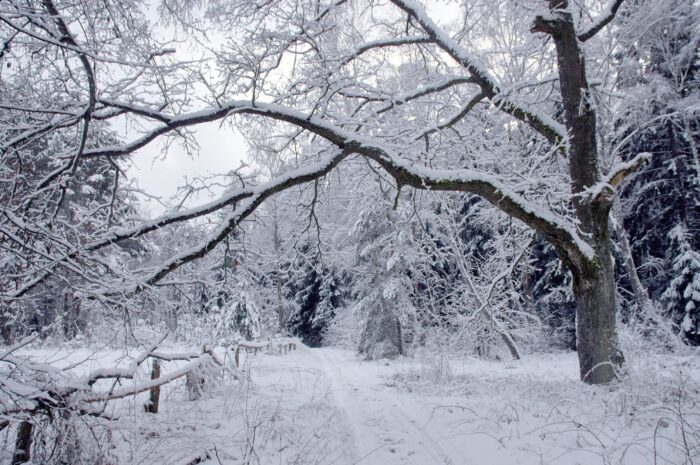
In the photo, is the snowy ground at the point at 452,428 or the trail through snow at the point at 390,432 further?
the trail through snow at the point at 390,432

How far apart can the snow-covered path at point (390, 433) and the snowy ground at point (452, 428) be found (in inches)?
0.5

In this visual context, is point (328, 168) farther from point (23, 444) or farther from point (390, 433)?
point (23, 444)

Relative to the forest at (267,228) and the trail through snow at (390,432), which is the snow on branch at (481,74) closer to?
the forest at (267,228)

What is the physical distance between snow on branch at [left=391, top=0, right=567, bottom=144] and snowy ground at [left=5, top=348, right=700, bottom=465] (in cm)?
361

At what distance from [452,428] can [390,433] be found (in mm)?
748

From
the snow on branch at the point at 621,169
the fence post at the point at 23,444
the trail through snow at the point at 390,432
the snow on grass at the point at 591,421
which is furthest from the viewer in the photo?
the snow on branch at the point at 621,169

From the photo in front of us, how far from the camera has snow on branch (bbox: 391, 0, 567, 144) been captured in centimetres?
637

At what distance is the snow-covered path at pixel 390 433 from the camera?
4.04m

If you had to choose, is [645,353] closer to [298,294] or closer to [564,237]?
[564,237]

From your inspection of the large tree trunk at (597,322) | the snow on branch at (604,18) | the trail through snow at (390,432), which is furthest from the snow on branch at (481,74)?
the trail through snow at (390,432)

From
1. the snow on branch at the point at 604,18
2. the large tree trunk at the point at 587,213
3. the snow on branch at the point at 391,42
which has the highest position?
the snow on branch at the point at 391,42

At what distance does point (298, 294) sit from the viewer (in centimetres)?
2977

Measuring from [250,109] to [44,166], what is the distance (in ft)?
19.0

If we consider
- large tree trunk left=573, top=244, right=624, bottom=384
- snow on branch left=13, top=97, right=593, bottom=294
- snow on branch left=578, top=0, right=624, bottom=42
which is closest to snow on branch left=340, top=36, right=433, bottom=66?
snow on branch left=13, top=97, right=593, bottom=294
